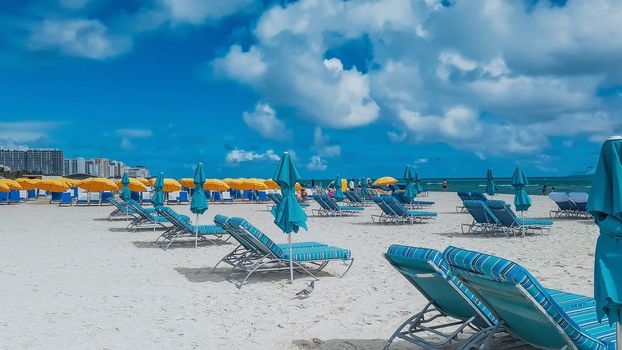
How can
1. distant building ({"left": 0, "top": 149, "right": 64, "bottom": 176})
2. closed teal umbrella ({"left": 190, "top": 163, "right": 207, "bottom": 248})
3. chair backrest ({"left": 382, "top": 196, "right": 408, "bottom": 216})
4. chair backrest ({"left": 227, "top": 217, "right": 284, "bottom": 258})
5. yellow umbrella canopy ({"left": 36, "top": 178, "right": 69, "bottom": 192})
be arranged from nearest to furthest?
chair backrest ({"left": 227, "top": 217, "right": 284, "bottom": 258}), closed teal umbrella ({"left": 190, "top": 163, "right": 207, "bottom": 248}), chair backrest ({"left": 382, "top": 196, "right": 408, "bottom": 216}), yellow umbrella canopy ({"left": 36, "top": 178, "right": 69, "bottom": 192}), distant building ({"left": 0, "top": 149, "right": 64, "bottom": 176})

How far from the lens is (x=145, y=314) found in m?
5.24

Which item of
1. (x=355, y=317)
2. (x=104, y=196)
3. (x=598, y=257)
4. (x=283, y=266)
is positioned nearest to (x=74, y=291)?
(x=283, y=266)

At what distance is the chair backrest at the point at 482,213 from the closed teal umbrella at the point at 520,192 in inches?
21.5

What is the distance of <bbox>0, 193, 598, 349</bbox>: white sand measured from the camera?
449 centimetres

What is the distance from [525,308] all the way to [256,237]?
4021mm

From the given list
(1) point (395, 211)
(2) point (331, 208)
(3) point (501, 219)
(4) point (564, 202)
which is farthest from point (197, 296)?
(4) point (564, 202)

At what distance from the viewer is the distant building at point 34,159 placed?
4929 inches

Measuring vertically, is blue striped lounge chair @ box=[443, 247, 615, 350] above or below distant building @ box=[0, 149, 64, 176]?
below

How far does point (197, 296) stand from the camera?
6000 mm

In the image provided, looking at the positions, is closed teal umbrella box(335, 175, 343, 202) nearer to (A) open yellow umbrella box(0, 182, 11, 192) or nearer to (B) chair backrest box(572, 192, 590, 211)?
(B) chair backrest box(572, 192, 590, 211)

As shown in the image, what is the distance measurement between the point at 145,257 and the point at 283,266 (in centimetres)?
293

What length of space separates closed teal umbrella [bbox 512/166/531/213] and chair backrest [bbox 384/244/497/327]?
8056 mm

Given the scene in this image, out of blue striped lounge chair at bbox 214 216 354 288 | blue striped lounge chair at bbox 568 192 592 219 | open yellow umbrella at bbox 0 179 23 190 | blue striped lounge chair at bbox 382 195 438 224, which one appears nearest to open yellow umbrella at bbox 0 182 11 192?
open yellow umbrella at bbox 0 179 23 190

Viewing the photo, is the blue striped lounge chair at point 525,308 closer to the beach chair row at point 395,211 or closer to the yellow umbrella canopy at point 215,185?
the beach chair row at point 395,211
